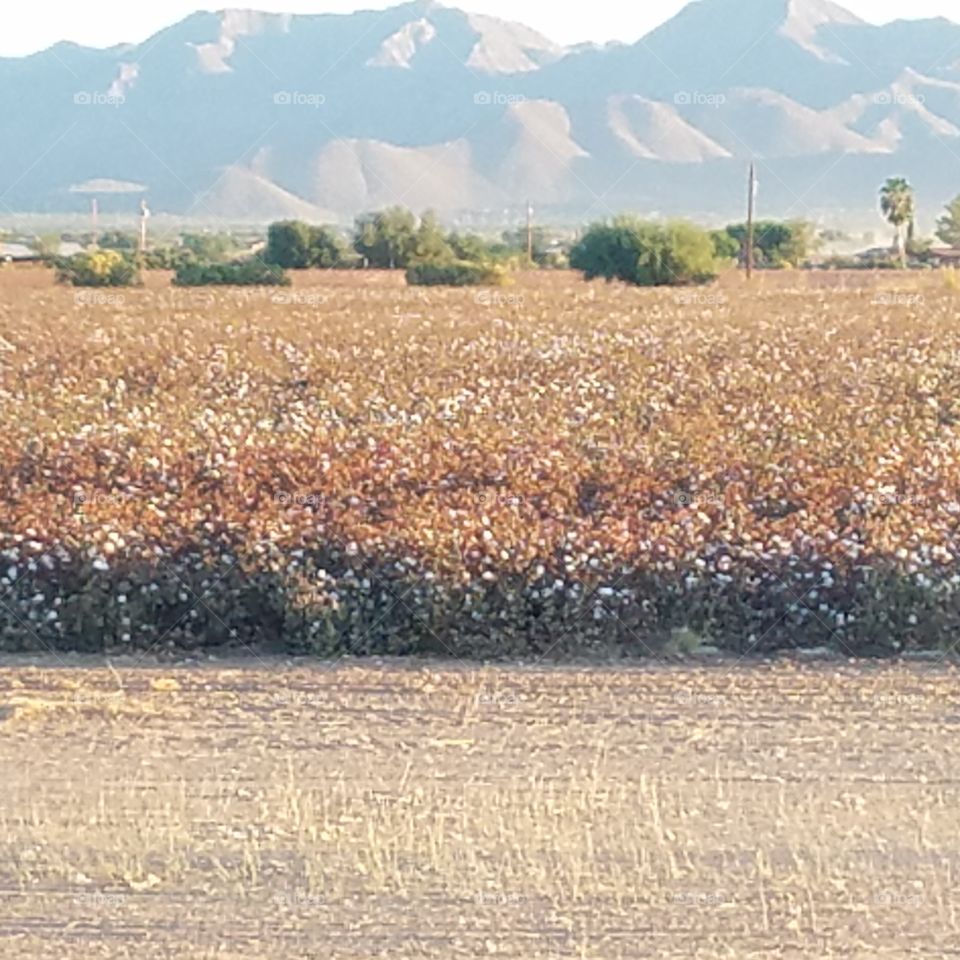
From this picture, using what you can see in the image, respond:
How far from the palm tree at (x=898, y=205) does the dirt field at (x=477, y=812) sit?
82107 mm

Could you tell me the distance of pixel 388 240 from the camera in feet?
220

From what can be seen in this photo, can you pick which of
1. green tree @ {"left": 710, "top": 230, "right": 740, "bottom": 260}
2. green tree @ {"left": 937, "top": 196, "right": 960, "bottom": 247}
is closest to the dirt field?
green tree @ {"left": 710, "top": 230, "right": 740, "bottom": 260}

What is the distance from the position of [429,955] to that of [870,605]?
353cm

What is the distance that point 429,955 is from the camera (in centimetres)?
401

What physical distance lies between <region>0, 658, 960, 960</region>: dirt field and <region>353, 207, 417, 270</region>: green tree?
197ft

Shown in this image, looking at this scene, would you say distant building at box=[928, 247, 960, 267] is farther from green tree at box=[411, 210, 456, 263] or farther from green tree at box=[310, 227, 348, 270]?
green tree at box=[310, 227, 348, 270]

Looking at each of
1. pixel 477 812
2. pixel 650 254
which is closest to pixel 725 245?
pixel 650 254

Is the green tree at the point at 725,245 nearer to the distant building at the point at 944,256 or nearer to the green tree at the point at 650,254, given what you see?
the distant building at the point at 944,256

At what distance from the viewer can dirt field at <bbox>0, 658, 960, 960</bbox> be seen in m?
4.15

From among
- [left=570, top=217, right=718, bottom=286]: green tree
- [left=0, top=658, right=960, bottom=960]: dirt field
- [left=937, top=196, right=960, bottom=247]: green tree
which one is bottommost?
[left=0, top=658, right=960, bottom=960]: dirt field

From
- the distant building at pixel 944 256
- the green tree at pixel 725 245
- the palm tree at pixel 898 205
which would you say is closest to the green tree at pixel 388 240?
the green tree at pixel 725 245

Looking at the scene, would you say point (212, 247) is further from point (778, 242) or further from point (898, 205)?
point (898, 205)

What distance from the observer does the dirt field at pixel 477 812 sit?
415cm

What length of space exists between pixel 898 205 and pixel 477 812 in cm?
8504
